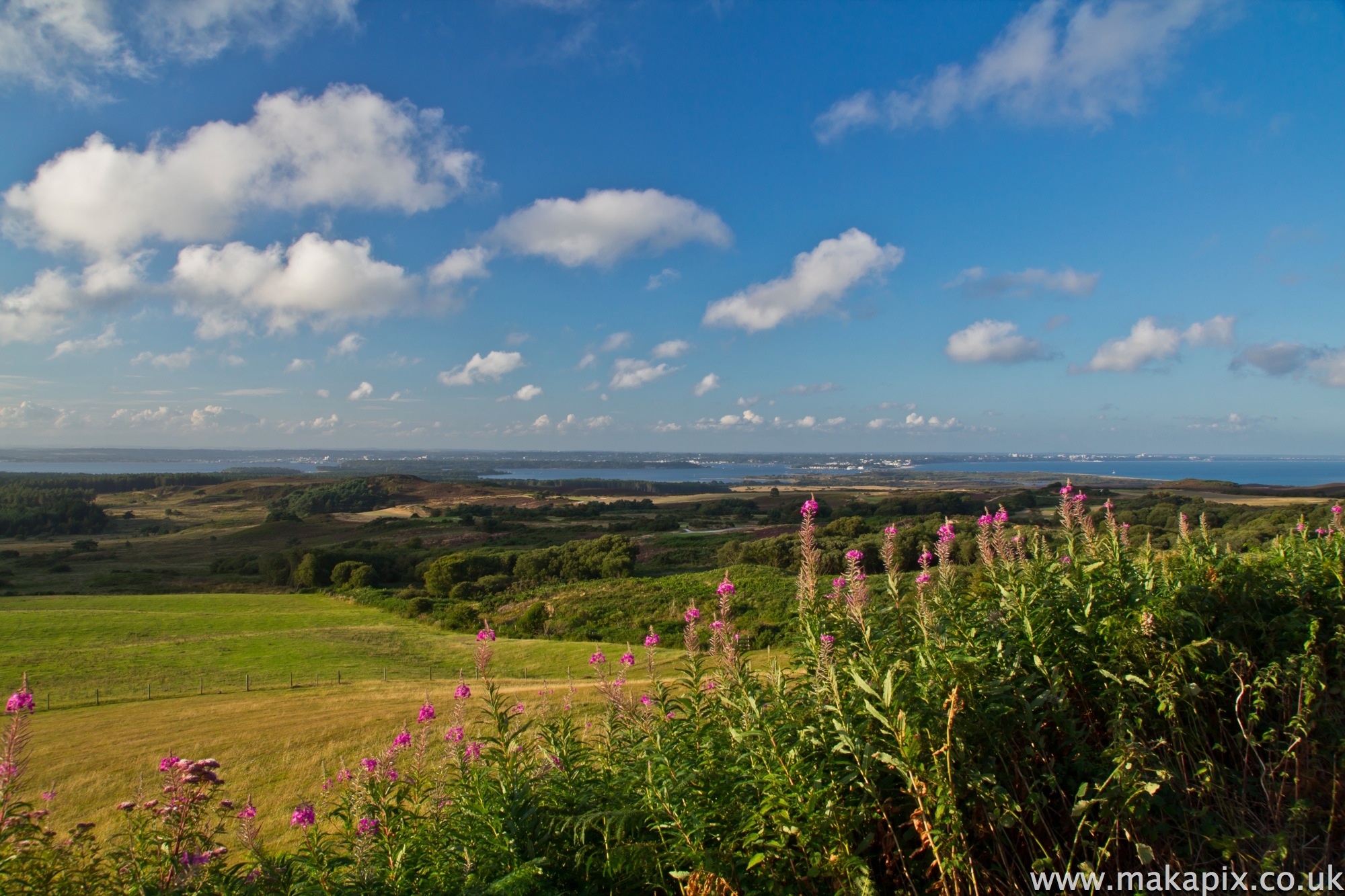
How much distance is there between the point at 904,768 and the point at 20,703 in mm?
4682

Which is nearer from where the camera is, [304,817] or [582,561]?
[304,817]

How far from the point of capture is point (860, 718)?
A: 9.52 feet

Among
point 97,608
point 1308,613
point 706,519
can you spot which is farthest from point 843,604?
point 706,519

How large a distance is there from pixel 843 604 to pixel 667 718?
1.25 meters

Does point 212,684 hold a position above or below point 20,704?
below

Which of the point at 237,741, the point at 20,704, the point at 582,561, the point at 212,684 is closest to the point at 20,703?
the point at 20,704

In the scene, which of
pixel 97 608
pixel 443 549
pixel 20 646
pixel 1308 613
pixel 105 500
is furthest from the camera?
pixel 105 500

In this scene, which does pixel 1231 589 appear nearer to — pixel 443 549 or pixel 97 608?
pixel 97 608

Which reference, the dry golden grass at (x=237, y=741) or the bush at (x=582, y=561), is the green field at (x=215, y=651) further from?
the bush at (x=582, y=561)

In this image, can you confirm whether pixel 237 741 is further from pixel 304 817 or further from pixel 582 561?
pixel 582 561

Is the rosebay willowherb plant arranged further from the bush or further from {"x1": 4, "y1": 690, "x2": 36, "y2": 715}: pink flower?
the bush

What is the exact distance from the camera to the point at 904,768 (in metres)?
2.42

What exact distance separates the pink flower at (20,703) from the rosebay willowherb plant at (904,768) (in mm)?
53

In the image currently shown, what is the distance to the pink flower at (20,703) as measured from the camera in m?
3.22
